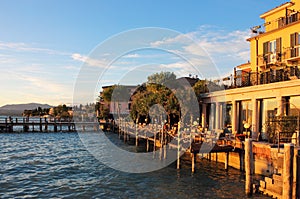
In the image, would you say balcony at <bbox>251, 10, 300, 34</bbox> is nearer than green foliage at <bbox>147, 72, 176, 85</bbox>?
Yes

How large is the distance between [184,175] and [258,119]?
7257 millimetres

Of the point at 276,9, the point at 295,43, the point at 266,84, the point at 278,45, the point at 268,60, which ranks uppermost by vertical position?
the point at 276,9

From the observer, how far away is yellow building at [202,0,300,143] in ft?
60.7

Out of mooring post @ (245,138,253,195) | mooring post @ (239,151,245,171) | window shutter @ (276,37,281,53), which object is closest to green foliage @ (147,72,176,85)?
window shutter @ (276,37,281,53)

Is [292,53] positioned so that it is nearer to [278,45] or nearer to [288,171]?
[278,45]

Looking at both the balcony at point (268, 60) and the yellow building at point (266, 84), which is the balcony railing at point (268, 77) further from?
the balcony at point (268, 60)

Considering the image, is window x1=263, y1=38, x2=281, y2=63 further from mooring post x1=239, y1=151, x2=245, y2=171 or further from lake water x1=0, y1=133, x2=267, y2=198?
lake water x1=0, y1=133, x2=267, y2=198

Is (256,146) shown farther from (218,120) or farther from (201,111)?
(201,111)

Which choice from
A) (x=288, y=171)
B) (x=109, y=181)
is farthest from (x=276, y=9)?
(x=109, y=181)

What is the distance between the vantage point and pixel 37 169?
19375 millimetres

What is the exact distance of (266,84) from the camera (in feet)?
62.6

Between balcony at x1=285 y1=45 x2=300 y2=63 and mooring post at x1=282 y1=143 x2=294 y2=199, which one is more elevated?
balcony at x1=285 y1=45 x2=300 y2=63

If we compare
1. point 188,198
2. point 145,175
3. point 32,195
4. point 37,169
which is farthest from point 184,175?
point 37,169

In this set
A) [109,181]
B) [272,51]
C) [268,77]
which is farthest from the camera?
[272,51]
